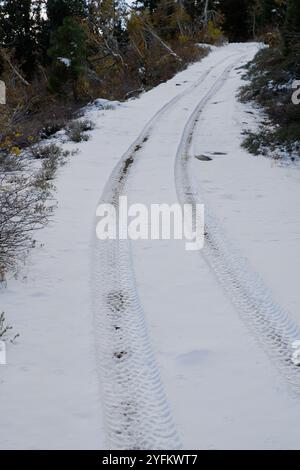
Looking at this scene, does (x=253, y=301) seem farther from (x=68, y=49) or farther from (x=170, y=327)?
(x=68, y=49)

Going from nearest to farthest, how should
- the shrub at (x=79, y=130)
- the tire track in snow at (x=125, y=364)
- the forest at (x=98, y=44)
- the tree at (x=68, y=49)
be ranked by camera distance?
the tire track in snow at (x=125, y=364) < the shrub at (x=79, y=130) < the tree at (x=68, y=49) < the forest at (x=98, y=44)

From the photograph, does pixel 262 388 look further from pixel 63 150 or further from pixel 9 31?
pixel 9 31

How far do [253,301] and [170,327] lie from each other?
0.98 meters

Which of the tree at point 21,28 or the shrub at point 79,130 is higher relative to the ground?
the tree at point 21,28

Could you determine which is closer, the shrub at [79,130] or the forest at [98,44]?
the shrub at [79,130]

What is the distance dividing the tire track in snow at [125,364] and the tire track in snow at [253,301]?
99 centimetres

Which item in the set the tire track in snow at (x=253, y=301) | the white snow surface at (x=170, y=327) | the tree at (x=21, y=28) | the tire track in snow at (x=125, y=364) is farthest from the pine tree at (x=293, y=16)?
the tree at (x=21, y=28)

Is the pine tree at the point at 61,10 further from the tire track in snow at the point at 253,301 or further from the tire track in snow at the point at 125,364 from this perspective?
the tire track in snow at the point at 125,364

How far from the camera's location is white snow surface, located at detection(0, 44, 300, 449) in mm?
2695

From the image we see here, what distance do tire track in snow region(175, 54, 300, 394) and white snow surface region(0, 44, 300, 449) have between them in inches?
4.1

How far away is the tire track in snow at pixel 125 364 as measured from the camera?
2.67 metres

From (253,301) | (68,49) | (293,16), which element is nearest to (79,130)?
(293,16)

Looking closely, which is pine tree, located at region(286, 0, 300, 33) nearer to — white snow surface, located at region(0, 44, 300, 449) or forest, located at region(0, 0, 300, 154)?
white snow surface, located at region(0, 44, 300, 449)

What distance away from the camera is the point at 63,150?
37.1 feet
